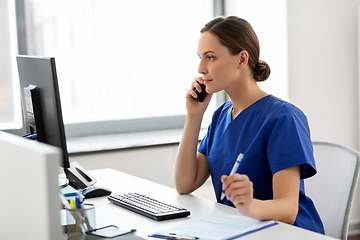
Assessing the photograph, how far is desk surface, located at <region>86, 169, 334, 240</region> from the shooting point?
1.05 meters

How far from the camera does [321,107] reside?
2.81 m

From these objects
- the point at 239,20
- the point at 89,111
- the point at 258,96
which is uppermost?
the point at 239,20

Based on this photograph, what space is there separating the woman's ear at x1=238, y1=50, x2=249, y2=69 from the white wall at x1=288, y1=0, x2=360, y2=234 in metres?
1.38

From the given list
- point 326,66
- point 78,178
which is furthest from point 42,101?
point 326,66

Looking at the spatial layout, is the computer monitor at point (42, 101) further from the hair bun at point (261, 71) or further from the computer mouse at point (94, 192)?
the hair bun at point (261, 71)

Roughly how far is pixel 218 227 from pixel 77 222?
0.35m

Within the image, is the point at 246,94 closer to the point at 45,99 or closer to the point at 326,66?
the point at 45,99

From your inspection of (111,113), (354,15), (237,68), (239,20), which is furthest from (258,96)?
(354,15)

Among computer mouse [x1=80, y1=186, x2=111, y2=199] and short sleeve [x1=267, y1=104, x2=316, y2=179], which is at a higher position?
short sleeve [x1=267, y1=104, x2=316, y2=179]

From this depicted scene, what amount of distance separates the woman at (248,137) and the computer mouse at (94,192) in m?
0.26

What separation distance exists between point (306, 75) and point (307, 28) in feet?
0.97

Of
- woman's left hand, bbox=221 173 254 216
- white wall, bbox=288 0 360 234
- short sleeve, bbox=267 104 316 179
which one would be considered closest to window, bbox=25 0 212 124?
white wall, bbox=288 0 360 234

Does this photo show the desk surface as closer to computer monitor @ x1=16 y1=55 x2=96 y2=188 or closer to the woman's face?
computer monitor @ x1=16 y1=55 x2=96 y2=188

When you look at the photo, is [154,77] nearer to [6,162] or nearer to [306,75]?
[306,75]
